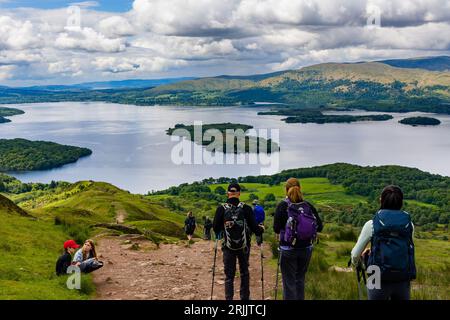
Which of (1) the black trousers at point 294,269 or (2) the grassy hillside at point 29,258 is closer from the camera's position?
(1) the black trousers at point 294,269

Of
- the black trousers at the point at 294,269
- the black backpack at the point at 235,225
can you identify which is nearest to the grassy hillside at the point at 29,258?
the black backpack at the point at 235,225

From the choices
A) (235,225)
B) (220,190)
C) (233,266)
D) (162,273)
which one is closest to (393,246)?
(235,225)

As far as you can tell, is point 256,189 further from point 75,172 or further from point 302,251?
point 302,251

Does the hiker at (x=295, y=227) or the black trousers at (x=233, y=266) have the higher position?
the hiker at (x=295, y=227)

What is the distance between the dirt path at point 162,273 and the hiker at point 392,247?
532 centimetres

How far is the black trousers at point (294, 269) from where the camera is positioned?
9.47 metres

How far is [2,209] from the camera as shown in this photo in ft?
78.3

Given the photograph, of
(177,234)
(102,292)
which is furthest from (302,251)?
(177,234)

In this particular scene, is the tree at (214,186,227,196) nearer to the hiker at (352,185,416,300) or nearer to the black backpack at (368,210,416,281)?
the hiker at (352,185,416,300)

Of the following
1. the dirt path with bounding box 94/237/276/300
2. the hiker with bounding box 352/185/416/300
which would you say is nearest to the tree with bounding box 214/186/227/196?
the dirt path with bounding box 94/237/276/300

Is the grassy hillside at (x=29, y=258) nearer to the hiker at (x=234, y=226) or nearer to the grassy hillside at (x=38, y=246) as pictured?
the grassy hillside at (x=38, y=246)

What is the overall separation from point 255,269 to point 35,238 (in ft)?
32.4

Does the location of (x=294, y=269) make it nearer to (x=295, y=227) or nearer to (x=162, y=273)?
(x=295, y=227)

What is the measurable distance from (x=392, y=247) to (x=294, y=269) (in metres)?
2.84
